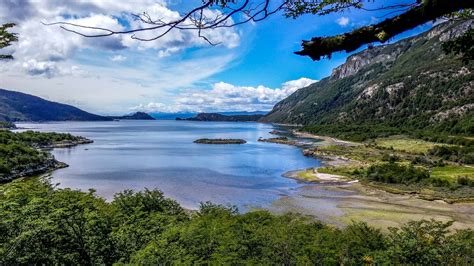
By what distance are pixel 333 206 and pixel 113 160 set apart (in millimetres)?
61270

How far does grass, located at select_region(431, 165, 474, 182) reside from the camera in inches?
2578

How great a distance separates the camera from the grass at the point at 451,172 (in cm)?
6547

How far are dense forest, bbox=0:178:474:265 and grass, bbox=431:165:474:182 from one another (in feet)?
153

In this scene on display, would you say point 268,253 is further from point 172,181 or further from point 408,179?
point 408,179

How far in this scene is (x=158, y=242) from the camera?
1534cm

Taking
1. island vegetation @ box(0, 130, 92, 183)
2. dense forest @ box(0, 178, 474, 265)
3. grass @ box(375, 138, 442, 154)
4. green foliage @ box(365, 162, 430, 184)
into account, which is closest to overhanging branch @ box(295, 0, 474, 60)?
dense forest @ box(0, 178, 474, 265)

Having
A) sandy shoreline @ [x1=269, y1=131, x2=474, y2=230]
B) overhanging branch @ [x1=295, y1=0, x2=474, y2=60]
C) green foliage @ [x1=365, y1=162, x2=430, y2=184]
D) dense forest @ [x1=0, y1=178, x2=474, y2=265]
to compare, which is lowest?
sandy shoreline @ [x1=269, y1=131, x2=474, y2=230]

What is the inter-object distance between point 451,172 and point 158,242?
72.9 meters

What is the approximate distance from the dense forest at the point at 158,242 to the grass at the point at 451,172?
4677cm

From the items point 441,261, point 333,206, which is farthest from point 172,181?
point 441,261

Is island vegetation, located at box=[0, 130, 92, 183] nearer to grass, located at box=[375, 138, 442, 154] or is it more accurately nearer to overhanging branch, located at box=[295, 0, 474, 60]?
overhanging branch, located at box=[295, 0, 474, 60]

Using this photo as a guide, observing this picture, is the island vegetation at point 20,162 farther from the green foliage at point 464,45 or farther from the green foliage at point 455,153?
the green foliage at point 455,153

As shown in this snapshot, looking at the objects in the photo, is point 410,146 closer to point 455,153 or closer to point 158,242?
point 455,153

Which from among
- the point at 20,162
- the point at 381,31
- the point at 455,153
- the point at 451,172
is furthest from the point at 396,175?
the point at 20,162
